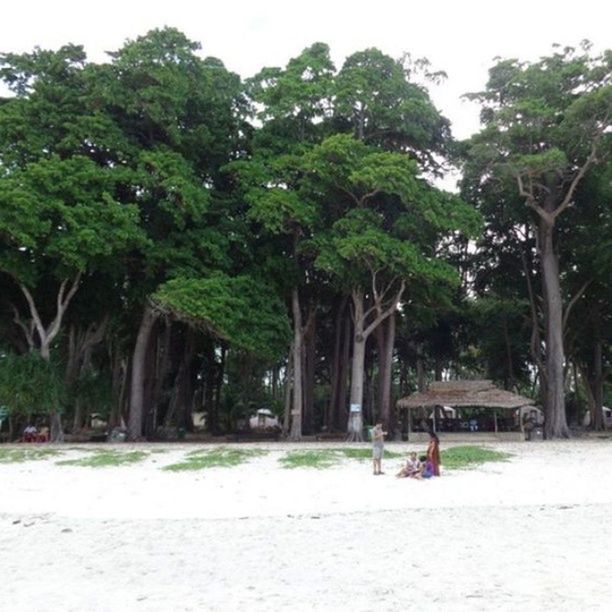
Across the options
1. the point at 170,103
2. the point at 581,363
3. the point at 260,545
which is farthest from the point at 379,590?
the point at 581,363

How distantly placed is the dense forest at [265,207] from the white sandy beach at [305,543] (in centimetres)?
1266

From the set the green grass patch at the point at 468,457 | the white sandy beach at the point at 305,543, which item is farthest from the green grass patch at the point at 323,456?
the white sandy beach at the point at 305,543

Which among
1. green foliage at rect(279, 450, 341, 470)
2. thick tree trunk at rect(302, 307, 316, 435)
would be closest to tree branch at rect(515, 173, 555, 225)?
thick tree trunk at rect(302, 307, 316, 435)

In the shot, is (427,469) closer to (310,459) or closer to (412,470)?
(412,470)

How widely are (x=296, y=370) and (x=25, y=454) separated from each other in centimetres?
1339

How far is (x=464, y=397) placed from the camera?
33.4 metres

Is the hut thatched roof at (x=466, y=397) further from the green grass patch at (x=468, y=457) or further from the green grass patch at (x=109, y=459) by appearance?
the green grass patch at (x=109, y=459)

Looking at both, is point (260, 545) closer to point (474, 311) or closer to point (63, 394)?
point (63, 394)

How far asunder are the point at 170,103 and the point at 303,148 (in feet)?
20.2

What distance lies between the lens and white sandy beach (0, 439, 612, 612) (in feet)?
21.4

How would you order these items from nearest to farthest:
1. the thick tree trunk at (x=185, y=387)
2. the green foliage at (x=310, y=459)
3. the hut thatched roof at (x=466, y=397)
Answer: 1. the green foliage at (x=310, y=459)
2. the hut thatched roof at (x=466, y=397)
3. the thick tree trunk at (x=185, y=387)

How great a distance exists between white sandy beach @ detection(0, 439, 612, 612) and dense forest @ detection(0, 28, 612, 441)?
12655 mm

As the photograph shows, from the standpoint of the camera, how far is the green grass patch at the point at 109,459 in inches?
788

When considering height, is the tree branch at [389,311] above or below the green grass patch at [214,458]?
above
